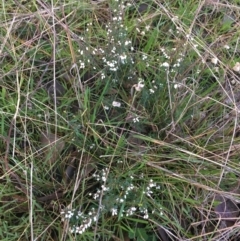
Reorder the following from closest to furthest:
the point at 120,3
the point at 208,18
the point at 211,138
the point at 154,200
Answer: the point at 154,200 < the point at 211,138 < the point at 120,3 < the point at 208,18

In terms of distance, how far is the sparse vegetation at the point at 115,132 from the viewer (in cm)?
128

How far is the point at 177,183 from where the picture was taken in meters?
1.34

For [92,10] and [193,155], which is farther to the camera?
[92,10]

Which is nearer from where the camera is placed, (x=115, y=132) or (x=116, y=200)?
(x=116, y=200)

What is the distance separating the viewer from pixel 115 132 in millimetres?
1354

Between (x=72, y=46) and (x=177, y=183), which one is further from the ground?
(x=72, y=46)

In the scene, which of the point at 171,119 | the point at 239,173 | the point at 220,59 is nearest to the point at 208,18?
the point at 220,59

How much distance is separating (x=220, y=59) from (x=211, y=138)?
0.27 meters

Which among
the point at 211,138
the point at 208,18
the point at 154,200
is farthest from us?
the point at 208,18

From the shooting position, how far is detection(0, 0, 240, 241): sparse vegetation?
128cm

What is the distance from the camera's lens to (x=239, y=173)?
4.35ft

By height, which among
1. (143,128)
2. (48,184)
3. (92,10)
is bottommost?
(48,184)

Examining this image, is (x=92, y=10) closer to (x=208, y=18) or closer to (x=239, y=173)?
(x=208, y=18)

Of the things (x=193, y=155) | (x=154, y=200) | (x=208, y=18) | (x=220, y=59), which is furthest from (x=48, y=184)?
(x=208, y=18)
